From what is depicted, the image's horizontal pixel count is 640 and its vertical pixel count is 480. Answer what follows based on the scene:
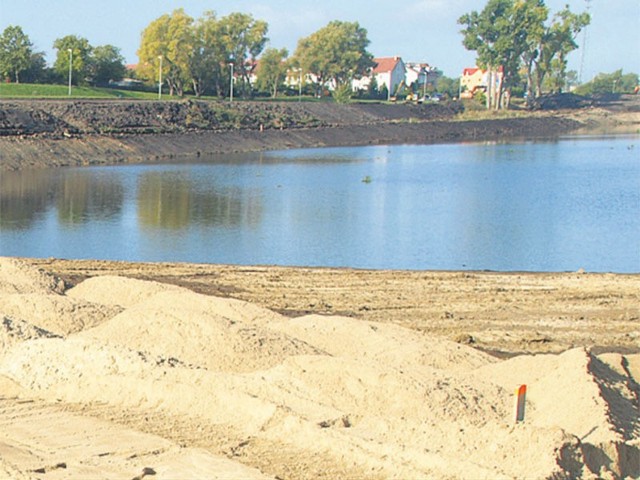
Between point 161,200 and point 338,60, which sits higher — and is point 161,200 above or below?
below

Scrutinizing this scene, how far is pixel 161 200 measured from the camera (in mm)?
40062

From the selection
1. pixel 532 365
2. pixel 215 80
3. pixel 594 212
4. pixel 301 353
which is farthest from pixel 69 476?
pixel 215 80

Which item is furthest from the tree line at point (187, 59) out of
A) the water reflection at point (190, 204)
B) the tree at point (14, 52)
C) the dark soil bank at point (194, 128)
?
the water reflection at point (190, 204)

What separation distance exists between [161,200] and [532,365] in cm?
2857

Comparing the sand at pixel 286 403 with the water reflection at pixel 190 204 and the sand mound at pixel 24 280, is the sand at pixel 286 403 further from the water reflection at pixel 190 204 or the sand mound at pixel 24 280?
the water reflection at pixel 190 204

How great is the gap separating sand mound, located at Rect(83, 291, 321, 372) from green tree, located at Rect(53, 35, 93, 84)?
2813 inches

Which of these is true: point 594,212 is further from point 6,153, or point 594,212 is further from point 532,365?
point 6,153

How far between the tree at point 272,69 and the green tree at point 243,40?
120cm

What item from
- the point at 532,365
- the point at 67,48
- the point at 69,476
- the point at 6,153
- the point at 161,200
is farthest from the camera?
the point at 67,48

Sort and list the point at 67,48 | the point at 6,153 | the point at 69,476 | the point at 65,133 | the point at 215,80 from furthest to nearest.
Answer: the point at 215,80, the point at 67,48, the point at 65,133, the point at 6,153, the point at 69,476

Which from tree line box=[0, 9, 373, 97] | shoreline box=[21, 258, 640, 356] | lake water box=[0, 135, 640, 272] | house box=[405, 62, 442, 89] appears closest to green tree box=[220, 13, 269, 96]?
tree line box=[0, 9, 373, 97]

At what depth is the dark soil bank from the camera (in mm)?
55844

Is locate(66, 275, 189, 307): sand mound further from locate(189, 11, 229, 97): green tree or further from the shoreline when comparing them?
locate(189, 11, 229, 97): green tree

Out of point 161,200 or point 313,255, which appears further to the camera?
point 161,200
